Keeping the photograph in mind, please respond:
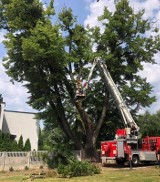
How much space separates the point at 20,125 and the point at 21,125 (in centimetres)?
14

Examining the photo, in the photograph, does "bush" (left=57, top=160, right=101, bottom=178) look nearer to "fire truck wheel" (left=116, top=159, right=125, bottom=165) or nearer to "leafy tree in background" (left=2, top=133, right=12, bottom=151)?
"fire truck wheel" (left=116, top=159, right=125, bottom=165)

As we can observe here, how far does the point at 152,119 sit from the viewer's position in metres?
78.0

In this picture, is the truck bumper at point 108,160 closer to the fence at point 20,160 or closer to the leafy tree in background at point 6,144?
the fence at point 20,160

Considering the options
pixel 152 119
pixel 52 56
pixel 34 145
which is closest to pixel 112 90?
pixel 52 56

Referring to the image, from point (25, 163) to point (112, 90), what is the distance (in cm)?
938

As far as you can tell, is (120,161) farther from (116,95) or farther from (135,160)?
(116,95)

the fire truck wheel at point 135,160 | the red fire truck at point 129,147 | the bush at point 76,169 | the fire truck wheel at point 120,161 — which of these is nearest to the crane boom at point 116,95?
the red fire truck at point 129,147

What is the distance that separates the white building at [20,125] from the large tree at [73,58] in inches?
372

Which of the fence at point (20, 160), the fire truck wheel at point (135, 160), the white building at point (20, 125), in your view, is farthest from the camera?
the white building at point (20, 125)

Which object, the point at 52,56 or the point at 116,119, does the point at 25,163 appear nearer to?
the point at 52,56

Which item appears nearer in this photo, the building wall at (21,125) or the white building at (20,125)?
the white building at (20,125)

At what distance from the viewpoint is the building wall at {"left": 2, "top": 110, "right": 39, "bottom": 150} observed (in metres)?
40.7

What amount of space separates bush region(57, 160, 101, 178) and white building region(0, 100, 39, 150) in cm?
2226

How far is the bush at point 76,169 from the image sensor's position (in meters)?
17.1
